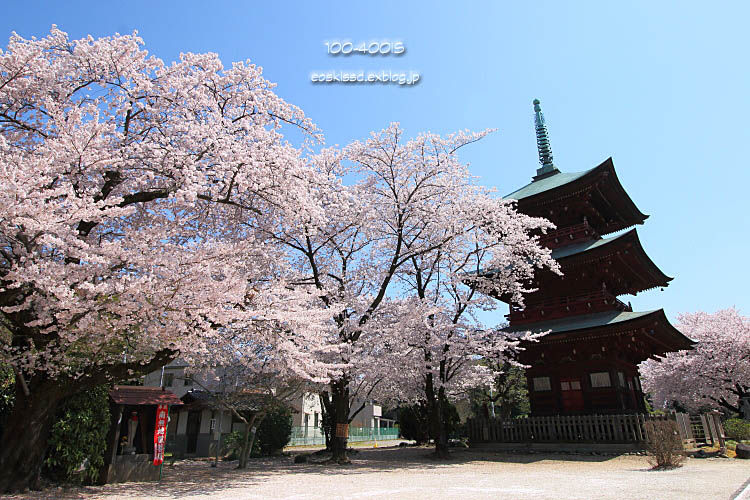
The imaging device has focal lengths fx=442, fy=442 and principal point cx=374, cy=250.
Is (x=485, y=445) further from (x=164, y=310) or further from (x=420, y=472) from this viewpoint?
(x=164, y=310)

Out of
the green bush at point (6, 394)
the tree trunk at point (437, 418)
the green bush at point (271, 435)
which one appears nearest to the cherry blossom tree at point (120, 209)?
the green bush at point (6, 394)

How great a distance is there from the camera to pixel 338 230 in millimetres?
16828

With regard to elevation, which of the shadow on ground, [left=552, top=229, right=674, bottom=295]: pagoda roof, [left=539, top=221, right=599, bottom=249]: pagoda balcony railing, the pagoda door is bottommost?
the shadow on ground

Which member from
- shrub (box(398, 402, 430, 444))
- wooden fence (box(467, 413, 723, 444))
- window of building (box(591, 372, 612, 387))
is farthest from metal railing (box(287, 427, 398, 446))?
window of building (box(591, 372, 612, 387))

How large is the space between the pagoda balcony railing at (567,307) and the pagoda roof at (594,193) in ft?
12.6

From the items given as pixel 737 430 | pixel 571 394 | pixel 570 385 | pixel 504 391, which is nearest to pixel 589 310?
pixel 570 385

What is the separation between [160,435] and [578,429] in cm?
1400

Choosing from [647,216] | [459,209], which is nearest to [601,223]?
[647,216]

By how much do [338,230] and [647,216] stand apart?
1438 cm

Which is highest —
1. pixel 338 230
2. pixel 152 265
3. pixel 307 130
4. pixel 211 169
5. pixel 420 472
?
pixel 307 130

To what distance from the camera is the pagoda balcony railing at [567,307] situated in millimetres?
17203

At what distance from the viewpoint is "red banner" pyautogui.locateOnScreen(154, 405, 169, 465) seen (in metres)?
11.6

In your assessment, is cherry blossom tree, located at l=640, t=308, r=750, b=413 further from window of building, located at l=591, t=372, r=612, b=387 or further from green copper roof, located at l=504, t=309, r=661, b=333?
green copper roof, located at l=504, t=309, r=661, b=333

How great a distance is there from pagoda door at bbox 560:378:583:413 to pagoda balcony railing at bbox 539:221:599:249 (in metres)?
5.58
